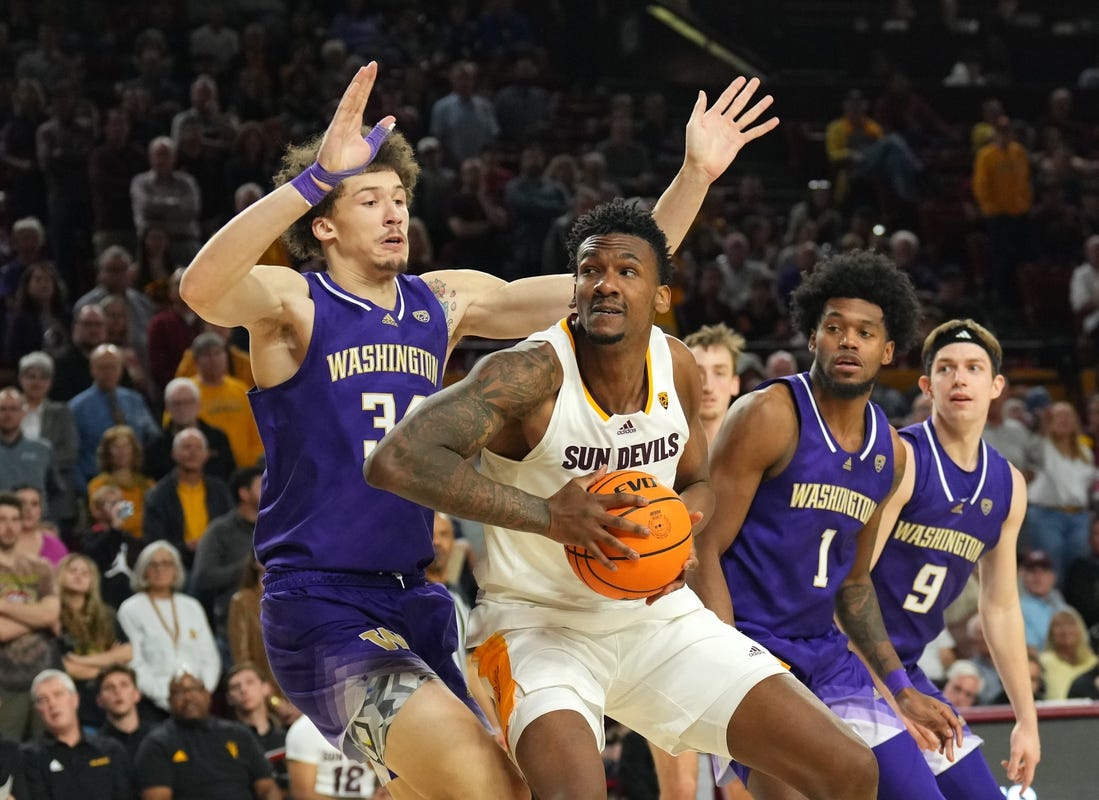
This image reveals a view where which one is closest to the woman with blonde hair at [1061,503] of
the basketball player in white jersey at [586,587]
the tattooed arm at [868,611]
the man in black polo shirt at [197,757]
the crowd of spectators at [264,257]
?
the crowd of spectators at [264,257]

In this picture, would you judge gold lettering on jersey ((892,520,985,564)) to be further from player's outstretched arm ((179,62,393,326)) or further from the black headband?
player's outstretched arm ((179,62,393,326))

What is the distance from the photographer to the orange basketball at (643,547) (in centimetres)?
402

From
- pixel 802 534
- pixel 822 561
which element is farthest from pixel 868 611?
pixel 802 534

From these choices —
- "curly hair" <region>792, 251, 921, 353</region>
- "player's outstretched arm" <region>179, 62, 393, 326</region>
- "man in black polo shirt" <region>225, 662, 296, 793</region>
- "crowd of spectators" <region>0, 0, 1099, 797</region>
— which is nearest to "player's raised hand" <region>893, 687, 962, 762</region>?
"curly hair" <region>792, 251, 921, 353</region>

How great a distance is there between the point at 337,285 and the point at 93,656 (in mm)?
4521

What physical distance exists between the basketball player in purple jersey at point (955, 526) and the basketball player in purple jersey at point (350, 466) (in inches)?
78.3

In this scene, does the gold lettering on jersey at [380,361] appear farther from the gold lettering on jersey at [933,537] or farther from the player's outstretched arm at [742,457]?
the gold lettering on jersey at [933,537]

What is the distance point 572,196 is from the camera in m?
13.2

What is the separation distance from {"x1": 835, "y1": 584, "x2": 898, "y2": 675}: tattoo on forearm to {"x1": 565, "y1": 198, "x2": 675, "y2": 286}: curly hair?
1.51 meters

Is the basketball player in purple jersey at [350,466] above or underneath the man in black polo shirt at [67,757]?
above

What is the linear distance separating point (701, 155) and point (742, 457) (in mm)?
989

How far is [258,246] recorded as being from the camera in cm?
423

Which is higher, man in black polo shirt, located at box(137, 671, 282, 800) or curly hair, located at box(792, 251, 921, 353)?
curly hair, located at box(792, 251, 921, 353)

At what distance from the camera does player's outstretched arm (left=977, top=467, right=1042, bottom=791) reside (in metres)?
5.82
